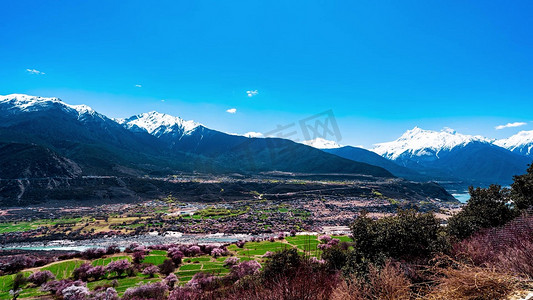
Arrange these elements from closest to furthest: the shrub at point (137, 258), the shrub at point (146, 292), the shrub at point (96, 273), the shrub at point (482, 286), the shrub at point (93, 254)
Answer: the shrub at point (482, 286)
the shrub at point (146, 292)
the shrub at point (96, 273)
the shrub at point (137, 258)
the shrub at point (93, 254)

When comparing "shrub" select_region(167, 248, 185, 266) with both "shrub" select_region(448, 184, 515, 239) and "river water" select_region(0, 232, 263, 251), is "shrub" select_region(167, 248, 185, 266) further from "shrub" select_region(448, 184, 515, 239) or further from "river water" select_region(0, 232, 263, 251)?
"shrub" select_region(448, 184, 515, 239)

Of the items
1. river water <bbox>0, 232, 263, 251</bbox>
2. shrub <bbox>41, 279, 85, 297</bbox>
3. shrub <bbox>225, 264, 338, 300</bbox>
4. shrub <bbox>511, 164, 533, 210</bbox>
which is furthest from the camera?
river water <bbox>0, 232, 263, 251</bbox>

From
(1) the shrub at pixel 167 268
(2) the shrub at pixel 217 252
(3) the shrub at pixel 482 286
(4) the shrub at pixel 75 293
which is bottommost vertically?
(2) the shrub at pixel 217 252

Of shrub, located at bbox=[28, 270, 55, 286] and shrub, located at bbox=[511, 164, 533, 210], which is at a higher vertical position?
shrub, located at bbox=[511, 164, 533, 210]

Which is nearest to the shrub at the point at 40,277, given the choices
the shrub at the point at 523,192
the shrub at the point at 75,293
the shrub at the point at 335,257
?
the shrub at the point at 75,293

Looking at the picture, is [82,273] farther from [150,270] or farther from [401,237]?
[401,237]

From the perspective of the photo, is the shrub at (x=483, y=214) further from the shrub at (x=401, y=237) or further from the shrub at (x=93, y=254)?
the shrub at (x=93, y=254)

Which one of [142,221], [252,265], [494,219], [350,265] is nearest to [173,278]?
[252,265]

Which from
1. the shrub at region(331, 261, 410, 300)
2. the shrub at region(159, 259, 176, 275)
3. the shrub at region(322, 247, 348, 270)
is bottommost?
the shrub at region(159, 259, 176, 275)

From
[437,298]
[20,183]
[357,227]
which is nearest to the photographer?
[437,298]

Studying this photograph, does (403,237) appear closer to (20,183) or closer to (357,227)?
(357,227)

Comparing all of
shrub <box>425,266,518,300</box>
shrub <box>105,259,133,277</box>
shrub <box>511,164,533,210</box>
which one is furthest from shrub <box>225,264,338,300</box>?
shrub <box>105,259,133,277</box>
